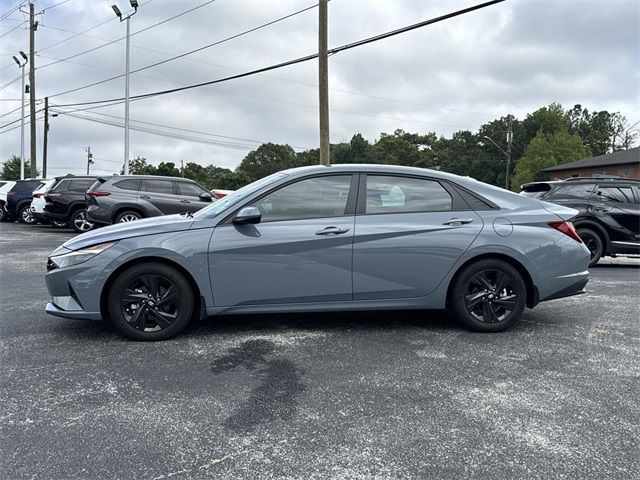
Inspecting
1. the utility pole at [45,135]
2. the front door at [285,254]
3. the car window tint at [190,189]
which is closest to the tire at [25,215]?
the car window tint at [190,189]

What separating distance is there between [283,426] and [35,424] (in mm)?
1398

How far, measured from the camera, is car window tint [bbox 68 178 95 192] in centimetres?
1465

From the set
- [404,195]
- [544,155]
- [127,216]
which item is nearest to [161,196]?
[127,216]

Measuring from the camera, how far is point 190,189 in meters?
13.2

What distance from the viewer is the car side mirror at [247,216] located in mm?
4266

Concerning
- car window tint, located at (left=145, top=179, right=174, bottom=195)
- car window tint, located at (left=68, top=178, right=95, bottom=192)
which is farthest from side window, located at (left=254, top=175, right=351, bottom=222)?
car window tint, located at (left=68, top=178, right=95, bottom=192)

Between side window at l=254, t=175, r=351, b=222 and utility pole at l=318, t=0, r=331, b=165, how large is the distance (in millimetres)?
10908

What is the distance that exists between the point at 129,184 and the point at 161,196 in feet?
2.80

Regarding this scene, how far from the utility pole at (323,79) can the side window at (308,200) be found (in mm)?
10908

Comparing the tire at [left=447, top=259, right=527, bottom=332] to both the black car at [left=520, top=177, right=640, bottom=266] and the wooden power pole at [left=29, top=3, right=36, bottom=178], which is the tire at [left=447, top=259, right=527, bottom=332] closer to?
the black car at [left=520, top=177, right=640, bottom=266]

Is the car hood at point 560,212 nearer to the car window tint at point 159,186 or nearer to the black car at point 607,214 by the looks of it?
the black car at point 607,214

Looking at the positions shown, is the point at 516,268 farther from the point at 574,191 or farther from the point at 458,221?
the point at 574,191

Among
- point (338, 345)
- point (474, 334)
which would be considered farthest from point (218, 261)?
point (474, 334)

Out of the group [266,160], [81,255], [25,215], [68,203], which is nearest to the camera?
[81,255]
